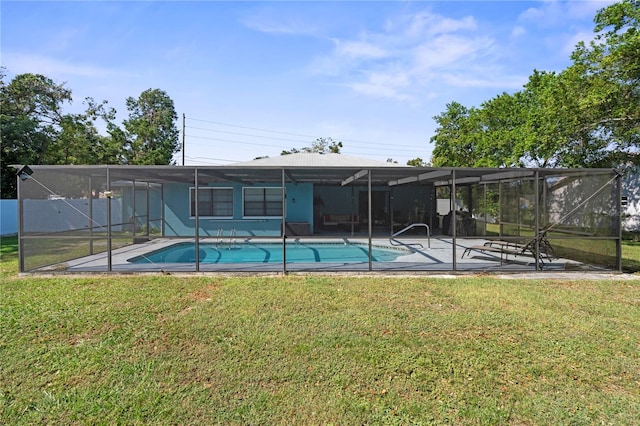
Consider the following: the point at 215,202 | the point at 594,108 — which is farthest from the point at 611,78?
the point at 215,202

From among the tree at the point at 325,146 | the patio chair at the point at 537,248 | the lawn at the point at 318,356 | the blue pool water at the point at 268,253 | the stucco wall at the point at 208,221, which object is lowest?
the lawn at the point at 318,356

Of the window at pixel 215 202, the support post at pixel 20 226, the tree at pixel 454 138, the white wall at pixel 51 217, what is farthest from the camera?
the tree at pixel 454 138

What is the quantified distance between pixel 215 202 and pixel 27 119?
12.3 metres

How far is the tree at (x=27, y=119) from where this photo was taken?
1736 cm

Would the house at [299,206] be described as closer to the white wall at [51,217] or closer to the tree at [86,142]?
the white wall at [51,217]

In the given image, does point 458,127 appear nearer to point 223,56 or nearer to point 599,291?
point 223,56

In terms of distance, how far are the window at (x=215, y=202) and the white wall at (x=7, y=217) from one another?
9.11 meters

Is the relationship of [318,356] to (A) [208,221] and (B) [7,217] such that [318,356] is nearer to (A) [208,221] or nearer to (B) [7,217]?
(A) [208,221]

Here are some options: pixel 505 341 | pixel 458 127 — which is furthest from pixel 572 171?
pixel 458 127

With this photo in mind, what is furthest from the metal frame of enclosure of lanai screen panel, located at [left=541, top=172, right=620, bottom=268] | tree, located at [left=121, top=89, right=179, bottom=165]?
tree, located at [left=121, top=89, right=179, bottom=165]

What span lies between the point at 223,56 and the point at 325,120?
38.0 feet

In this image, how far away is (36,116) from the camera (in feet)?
71.3

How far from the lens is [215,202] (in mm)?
14594

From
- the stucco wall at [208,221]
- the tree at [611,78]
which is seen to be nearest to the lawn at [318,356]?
the stucco wall at [208,221]
